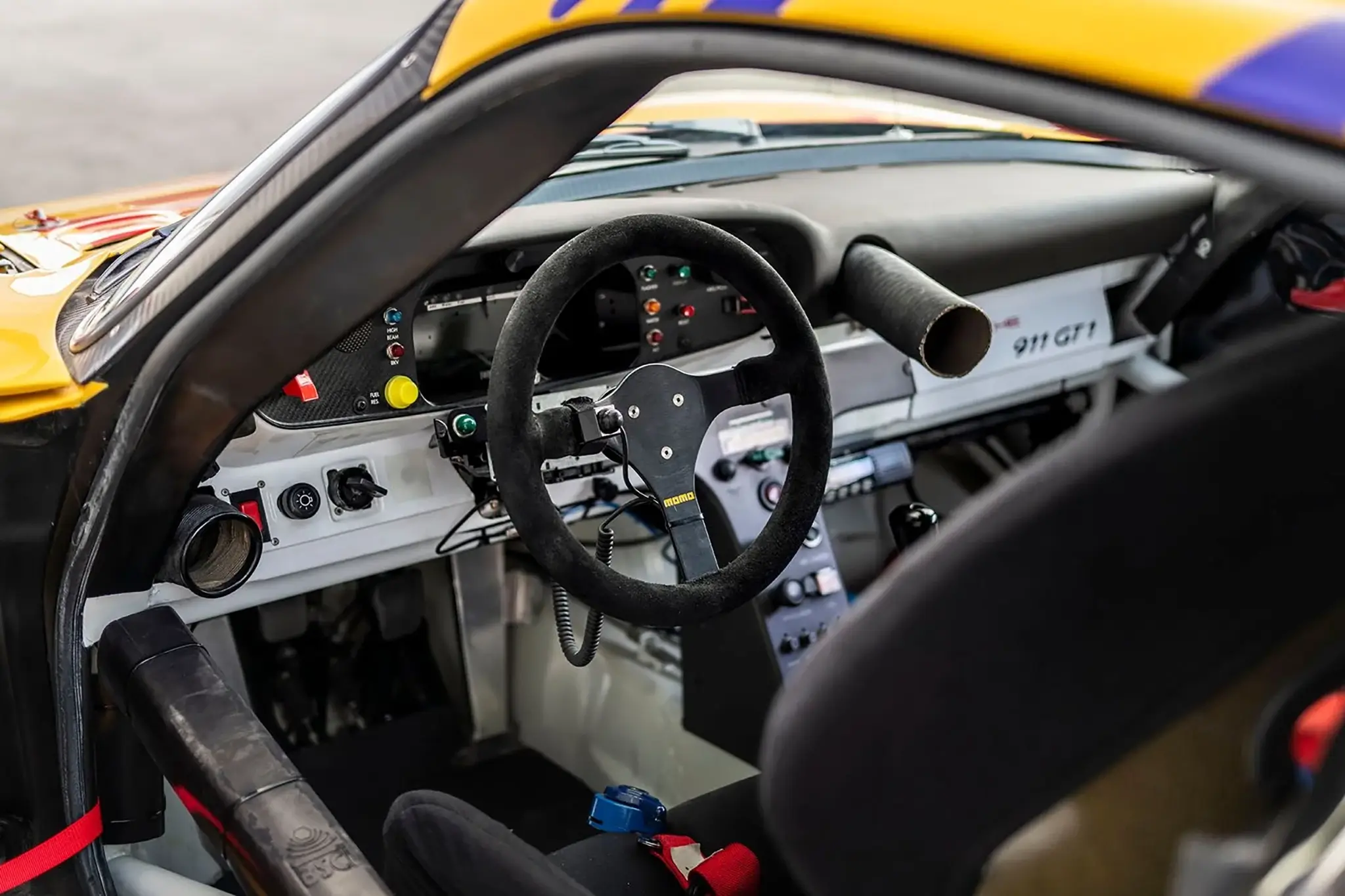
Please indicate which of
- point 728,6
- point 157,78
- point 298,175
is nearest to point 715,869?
point 298,175

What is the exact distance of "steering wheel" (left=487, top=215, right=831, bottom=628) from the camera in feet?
3.69

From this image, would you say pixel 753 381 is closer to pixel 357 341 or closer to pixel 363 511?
pixel 357 341

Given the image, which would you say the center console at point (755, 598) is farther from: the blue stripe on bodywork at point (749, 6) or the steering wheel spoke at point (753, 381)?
the blue stripe on bodywork at point (749, 6)

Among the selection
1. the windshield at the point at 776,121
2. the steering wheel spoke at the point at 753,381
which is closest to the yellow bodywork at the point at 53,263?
the steering wheel spoke at the point at 753,381

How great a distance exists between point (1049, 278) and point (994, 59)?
1.70m

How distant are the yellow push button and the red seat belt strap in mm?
591

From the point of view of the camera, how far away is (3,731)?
3.86ft

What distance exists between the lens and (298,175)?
814mm

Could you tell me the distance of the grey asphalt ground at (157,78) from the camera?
3.21 meters

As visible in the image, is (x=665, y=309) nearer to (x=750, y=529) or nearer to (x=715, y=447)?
(x=715, y=447)

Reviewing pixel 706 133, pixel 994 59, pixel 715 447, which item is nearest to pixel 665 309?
pixel 715 447

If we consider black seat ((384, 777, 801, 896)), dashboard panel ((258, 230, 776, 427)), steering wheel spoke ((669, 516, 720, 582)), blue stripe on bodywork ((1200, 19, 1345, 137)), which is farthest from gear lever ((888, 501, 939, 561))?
blue stripe on bodywork ((1200, 19, 1345, 137))

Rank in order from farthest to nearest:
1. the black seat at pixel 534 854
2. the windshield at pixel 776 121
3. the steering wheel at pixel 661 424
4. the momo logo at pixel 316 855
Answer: the windshield at pixel 776 121 < the steering wheel at pixel 661 424 < the black seat at pixel 534 854 < the momo logo at pixel 316 855

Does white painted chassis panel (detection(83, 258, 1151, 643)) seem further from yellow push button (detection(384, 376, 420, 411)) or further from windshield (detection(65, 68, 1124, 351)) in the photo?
windshield (detection(65, 68, 1124, 351))
